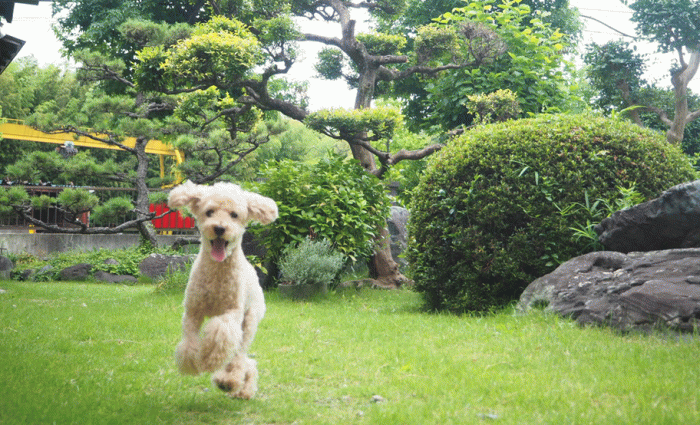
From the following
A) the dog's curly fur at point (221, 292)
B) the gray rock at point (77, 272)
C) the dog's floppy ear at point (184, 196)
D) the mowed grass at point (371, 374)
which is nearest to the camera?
the mowed grass at point (371, 374)

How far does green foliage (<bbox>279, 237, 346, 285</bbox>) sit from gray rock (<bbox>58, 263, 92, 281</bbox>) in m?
6.50

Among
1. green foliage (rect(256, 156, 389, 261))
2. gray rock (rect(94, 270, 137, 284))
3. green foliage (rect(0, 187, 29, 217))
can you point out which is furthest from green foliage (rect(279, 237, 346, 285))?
green foliage (rect(0, 187, 29, 217))

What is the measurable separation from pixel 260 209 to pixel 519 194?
12.5 ft

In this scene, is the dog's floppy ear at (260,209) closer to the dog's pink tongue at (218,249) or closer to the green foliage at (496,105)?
the dog's pink tongue at (218,249)

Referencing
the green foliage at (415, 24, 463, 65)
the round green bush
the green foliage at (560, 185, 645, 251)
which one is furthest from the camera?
the green foliage at (415, 24, 463, 65)

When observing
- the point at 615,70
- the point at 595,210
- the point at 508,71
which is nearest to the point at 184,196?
the point at 595,210

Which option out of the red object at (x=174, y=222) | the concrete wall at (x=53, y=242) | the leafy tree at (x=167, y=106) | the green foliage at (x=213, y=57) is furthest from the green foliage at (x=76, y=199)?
the red object at (x=174, y=222)

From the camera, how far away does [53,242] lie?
1616 cm

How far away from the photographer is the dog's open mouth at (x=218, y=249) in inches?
133

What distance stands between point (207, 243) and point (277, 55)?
7418 millimetres

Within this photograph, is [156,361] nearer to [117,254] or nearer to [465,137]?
[465,137]

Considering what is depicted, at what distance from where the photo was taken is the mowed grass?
10.5ft

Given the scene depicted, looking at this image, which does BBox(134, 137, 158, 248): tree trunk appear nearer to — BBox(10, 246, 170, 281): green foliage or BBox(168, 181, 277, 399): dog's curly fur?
BBox(10, 246, 170, 281): green foliage

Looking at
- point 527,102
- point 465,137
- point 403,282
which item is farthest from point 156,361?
point 527,102
